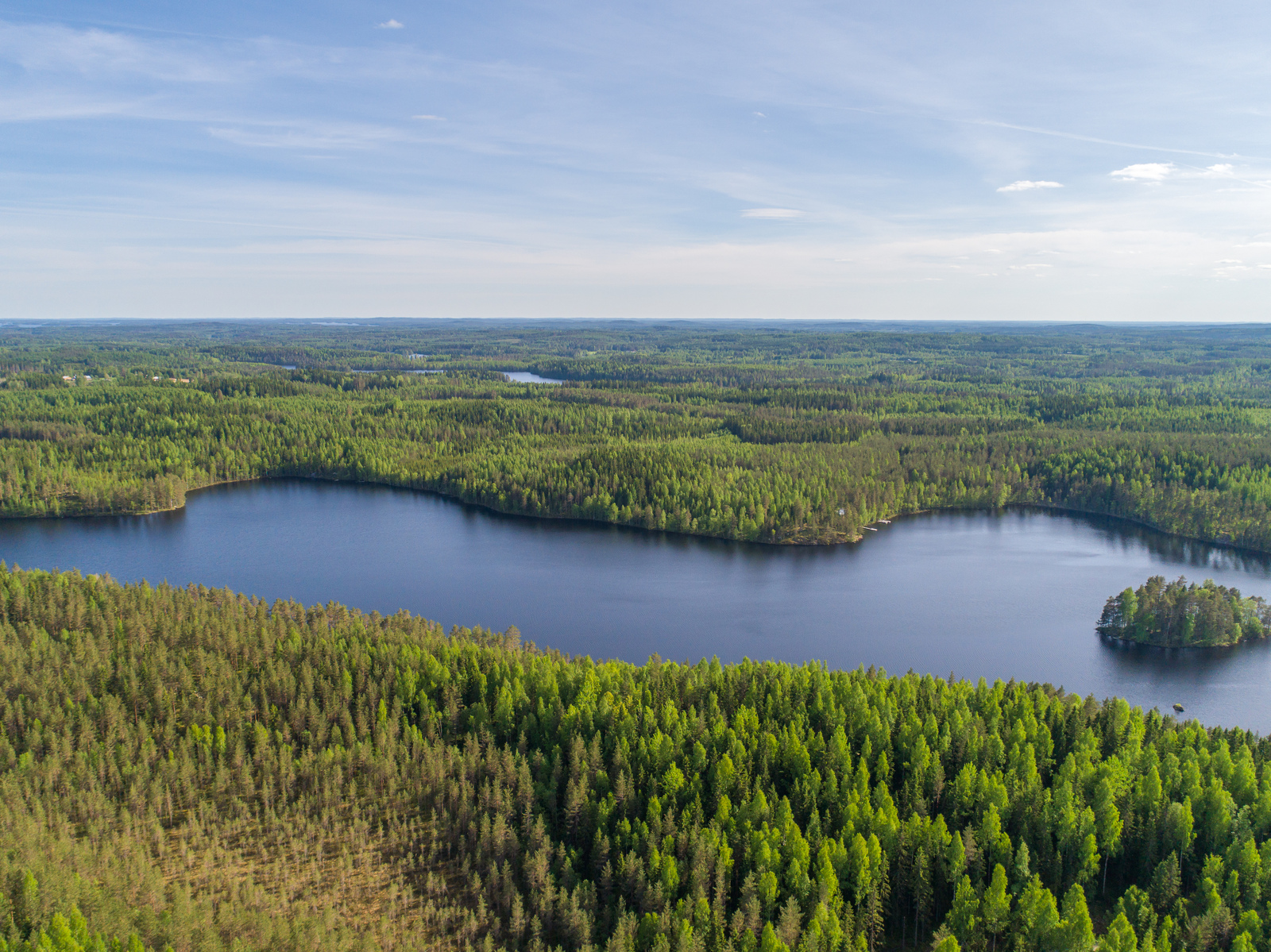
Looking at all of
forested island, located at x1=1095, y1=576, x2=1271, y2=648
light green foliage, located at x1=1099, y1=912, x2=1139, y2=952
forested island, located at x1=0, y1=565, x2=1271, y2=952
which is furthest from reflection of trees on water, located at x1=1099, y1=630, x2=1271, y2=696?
light green foliage, located at x1=1099, y1=912, x2=1139, y2=952

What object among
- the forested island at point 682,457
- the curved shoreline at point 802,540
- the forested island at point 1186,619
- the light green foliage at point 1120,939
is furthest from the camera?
the forested island at point 682,457

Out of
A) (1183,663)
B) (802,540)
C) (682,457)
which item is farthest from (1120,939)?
(682,457)


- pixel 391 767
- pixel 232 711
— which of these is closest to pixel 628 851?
pixel 391 767

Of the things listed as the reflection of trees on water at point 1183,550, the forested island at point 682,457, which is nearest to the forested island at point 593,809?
the reflection of trees on water at point 1183,550

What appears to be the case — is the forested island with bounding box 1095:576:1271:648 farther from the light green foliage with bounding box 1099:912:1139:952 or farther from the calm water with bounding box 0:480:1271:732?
the light green foliage with bounding box 1099:912:1139:952

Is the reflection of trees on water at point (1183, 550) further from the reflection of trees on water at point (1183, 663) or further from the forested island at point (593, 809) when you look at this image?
the forested island at point (593, 809)

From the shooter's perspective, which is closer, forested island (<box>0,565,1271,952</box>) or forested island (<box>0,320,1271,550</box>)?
forested island (<box>0,565,1271,952</box>)

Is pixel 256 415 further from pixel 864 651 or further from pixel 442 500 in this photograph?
pixel 864 651

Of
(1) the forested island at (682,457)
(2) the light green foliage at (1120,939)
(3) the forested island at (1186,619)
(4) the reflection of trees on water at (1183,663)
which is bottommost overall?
(2) the light green foliage at (1120,939)
